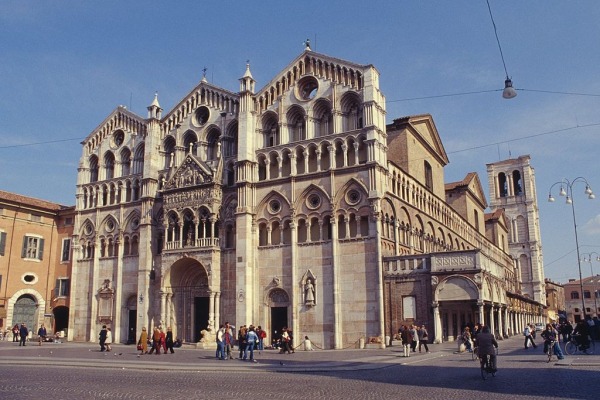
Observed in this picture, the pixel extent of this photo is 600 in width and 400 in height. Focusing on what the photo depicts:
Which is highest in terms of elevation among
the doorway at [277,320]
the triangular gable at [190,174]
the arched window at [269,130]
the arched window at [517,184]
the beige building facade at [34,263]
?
the arched window at [517,184]

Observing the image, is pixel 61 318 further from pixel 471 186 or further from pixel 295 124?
pixel 471 186

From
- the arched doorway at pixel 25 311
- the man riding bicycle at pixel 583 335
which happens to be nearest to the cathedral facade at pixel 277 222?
the arched doorway at pixel 25 311

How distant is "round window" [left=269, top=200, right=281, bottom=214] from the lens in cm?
4003

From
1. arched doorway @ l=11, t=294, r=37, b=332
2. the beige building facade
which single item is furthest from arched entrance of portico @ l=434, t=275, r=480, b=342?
arched doorway @ l=11, t=294, r=37, b=332

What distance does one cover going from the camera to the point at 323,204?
38.2 metres

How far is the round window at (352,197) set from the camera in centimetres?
3716

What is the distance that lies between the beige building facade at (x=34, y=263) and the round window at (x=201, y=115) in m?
16.6

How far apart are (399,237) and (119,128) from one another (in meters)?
27.0

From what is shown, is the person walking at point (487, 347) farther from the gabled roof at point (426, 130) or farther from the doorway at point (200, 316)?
the gabled roof at point (426, 130)

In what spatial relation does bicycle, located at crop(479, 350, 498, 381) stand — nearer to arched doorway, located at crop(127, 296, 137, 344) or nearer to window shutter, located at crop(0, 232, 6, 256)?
arched doorway, located at crop(127, 296, 137, 344)

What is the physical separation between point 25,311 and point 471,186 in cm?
4940

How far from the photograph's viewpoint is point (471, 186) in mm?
67812

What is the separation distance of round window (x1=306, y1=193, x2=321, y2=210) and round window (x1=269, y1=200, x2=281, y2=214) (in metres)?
2.32

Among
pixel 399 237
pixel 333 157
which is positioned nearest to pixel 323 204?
pixel 333 157
